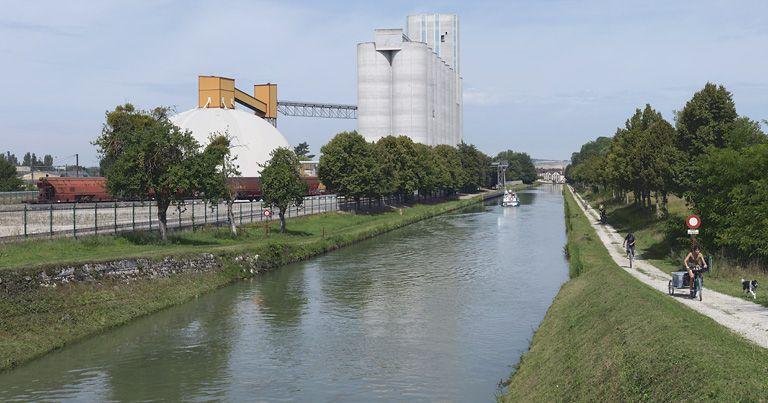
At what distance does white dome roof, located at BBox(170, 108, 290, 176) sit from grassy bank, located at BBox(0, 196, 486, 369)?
69505mm

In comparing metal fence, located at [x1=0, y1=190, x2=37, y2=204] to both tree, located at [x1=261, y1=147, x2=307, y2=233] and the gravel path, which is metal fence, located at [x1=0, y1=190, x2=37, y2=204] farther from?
→ the gravel path

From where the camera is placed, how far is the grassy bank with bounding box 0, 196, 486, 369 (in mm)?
26750

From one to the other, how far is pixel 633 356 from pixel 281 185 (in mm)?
49451

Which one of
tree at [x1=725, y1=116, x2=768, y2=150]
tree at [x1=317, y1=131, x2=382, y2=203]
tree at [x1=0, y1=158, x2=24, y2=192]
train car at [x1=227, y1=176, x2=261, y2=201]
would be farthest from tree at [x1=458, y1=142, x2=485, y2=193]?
tree at [x1=725, y1=116, x2=768, y2=150]

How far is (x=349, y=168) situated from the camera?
92.8 metres

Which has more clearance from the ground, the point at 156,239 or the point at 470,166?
the point at 470,166

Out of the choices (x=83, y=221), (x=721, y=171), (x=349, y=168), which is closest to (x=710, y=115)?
(x=721, y=171)

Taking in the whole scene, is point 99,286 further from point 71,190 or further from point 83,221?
point 71,190

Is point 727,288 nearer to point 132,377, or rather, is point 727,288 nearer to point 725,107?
point 725,107

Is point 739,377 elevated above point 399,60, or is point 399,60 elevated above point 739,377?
point 399,60

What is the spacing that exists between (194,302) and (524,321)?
56.3 feet

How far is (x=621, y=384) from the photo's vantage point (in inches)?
599

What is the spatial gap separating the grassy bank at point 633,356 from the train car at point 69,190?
227ft

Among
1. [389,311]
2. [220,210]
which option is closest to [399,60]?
[220,210]
